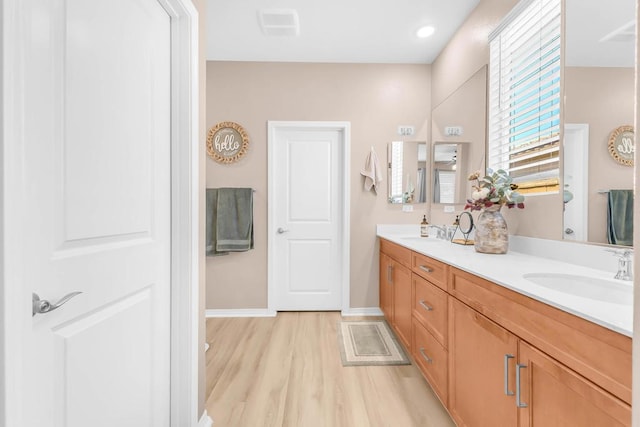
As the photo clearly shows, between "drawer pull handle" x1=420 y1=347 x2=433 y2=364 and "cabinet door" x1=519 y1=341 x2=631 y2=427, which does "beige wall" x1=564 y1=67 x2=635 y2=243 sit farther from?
"drawer pull handle" x1=420 y1=347 x2=433 y2=364

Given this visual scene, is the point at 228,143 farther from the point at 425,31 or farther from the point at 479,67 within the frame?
the point at 479,67

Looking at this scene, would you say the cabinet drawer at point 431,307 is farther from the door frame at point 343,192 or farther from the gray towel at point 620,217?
the door frame at point 343,192

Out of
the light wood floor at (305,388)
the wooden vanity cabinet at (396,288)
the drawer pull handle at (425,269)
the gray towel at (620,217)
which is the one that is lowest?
the light wood floor at (305,388)

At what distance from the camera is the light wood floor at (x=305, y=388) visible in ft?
5.52

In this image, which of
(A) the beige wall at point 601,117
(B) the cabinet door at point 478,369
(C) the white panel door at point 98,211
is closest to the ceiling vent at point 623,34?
(A) the beige wall at point 601,117

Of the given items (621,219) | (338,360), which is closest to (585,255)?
(621,219)

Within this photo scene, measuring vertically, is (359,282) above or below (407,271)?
below

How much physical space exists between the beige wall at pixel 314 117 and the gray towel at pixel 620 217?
1.98m

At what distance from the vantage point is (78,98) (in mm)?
858

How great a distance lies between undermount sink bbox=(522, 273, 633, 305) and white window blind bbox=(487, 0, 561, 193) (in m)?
0.57

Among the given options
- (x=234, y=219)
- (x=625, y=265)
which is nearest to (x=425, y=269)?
(x=625, y=265)

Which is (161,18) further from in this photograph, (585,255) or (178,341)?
(585,255)

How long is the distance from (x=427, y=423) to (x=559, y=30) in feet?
6.90

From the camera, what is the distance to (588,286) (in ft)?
4.07
